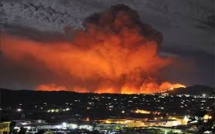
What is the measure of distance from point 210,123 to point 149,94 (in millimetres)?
117752

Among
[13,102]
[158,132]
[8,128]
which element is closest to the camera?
[8,128]

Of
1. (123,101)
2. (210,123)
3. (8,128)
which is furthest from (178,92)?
(210,123)

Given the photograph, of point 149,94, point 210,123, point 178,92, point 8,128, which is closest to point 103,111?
point 149,94

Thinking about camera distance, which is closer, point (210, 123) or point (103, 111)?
point (210, 123)

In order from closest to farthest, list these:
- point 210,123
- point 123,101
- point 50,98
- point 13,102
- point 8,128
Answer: point 210,123, point 8,128, point 13,102, point 123,101, point 50,98

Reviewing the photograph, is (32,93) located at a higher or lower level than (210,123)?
higher

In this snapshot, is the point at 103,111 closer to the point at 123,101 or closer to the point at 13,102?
the point at 123,101

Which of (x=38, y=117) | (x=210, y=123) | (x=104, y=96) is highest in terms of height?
(x=104, y=96)

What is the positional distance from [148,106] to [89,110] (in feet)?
50.0

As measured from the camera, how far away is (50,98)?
5266 inches

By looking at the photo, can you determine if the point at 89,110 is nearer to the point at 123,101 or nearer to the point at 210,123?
the point at 123,101

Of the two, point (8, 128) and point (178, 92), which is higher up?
point (178, 92)

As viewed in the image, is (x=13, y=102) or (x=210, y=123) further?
(x=13, y=102)

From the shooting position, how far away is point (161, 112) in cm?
10994
